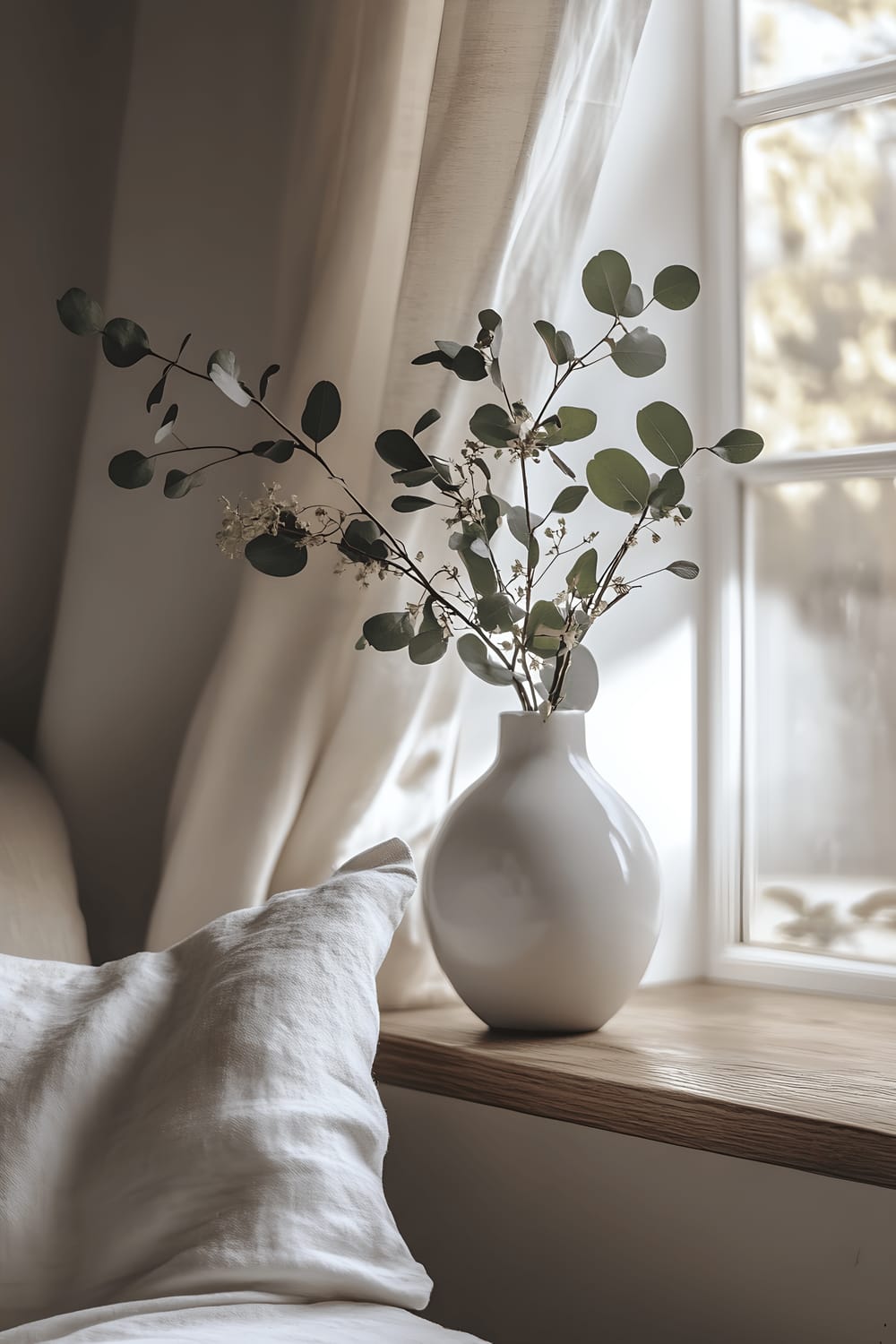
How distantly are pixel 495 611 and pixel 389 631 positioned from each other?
95 mm

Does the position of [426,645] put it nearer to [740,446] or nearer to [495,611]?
[495,611]

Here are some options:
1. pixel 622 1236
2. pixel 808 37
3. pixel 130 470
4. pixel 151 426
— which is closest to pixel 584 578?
pixel 130 470

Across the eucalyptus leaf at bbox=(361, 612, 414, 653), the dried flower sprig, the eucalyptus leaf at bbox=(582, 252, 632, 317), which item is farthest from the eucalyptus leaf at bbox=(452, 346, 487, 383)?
the eucalyptus leaf at bbox=(361, 612, 414, 653)

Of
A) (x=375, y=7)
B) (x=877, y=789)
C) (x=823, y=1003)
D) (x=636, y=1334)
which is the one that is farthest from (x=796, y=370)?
(x=636, y=1334)

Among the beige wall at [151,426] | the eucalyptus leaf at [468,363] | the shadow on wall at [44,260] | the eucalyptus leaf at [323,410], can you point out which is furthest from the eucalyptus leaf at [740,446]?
the shadow on wall at [44,260]

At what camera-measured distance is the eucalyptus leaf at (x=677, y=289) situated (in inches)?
41.7

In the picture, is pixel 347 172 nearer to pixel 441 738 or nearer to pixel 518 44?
pixel 518 44

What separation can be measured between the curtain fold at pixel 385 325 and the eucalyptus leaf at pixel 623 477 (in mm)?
167

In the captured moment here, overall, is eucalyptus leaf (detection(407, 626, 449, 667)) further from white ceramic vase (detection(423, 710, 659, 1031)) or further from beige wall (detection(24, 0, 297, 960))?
beige wall (detection(24, 0, 297, 960))

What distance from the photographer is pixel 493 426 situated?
42.8 inches

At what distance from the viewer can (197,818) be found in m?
1.28

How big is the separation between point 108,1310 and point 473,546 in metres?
0.64

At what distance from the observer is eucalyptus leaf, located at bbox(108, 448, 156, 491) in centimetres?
111

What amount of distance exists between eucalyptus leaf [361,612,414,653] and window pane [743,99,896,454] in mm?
565
